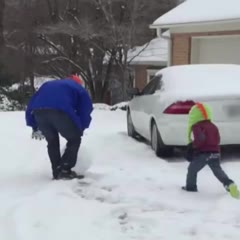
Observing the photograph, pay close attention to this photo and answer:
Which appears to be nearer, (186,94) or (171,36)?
(186,94)

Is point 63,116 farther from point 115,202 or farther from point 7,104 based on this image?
point 7,104

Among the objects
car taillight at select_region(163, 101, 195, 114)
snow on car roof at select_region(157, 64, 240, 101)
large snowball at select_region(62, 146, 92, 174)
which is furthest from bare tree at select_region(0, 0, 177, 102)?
large snowball at select_region(62, 146, 92, 174)

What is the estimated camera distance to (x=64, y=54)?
32.6m

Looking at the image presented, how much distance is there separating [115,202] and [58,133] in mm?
1591

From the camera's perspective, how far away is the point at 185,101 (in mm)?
8523

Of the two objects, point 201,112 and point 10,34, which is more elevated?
point 201,112

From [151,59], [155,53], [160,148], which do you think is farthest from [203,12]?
[155,53]

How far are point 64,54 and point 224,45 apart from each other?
15887 millimetres

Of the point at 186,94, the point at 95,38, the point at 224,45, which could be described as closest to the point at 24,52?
the point at 95,38

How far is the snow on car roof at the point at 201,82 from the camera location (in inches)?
336

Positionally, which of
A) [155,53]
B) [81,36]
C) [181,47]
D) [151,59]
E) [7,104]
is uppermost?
[181,47]

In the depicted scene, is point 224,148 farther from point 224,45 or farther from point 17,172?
point 224,45

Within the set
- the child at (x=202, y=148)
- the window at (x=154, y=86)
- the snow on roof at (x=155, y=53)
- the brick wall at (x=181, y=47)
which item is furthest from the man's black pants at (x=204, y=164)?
the snow on roof at (x=155, y=53)

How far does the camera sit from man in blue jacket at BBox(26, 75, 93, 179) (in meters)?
7.16
